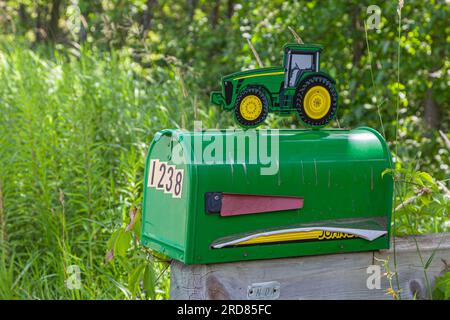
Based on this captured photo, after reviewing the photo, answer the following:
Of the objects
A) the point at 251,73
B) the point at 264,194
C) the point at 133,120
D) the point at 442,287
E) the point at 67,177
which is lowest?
the point at 442,287

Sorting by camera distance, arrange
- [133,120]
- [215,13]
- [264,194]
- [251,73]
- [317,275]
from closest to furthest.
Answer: [264,194], [317,275], [251,73], [133,120], [215,13]

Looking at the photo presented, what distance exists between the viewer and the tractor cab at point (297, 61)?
8.68 feet

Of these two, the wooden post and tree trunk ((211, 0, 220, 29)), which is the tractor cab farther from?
tree trunk ((211, 0, 220, 29))

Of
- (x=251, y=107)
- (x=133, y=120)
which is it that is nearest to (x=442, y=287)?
(x=251, y=107)

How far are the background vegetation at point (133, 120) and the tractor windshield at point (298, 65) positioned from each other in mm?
284

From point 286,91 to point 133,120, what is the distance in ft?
7.53

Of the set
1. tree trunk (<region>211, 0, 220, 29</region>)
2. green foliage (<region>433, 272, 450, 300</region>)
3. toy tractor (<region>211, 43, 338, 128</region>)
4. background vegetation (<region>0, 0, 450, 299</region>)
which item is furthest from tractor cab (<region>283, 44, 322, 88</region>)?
tree trunk (<region>211, 0, 220, 29</region>)

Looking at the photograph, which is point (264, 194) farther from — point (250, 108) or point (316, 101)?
point (316, 101)

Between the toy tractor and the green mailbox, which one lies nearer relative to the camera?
the green mailbox

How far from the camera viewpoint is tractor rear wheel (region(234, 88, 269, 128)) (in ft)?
8.44

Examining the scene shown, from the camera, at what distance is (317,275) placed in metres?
2.50

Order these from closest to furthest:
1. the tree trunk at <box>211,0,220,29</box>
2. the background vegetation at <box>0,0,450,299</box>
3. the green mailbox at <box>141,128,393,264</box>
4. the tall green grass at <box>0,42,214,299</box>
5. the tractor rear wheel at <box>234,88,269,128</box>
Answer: the green mailbox at <box>141,128,393,264</box> < the tractor rear wheel at <box>234,88,269,128</box> < the background vegetation at <box>0,0,450,299</box> < the tall green grass at <box>0,42,214,299</box> < the tree trunk at <box>211,0,220,29</box>

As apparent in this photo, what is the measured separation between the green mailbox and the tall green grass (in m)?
1.06

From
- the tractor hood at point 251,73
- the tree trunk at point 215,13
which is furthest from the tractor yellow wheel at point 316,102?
the tree trunk at point 215,13
